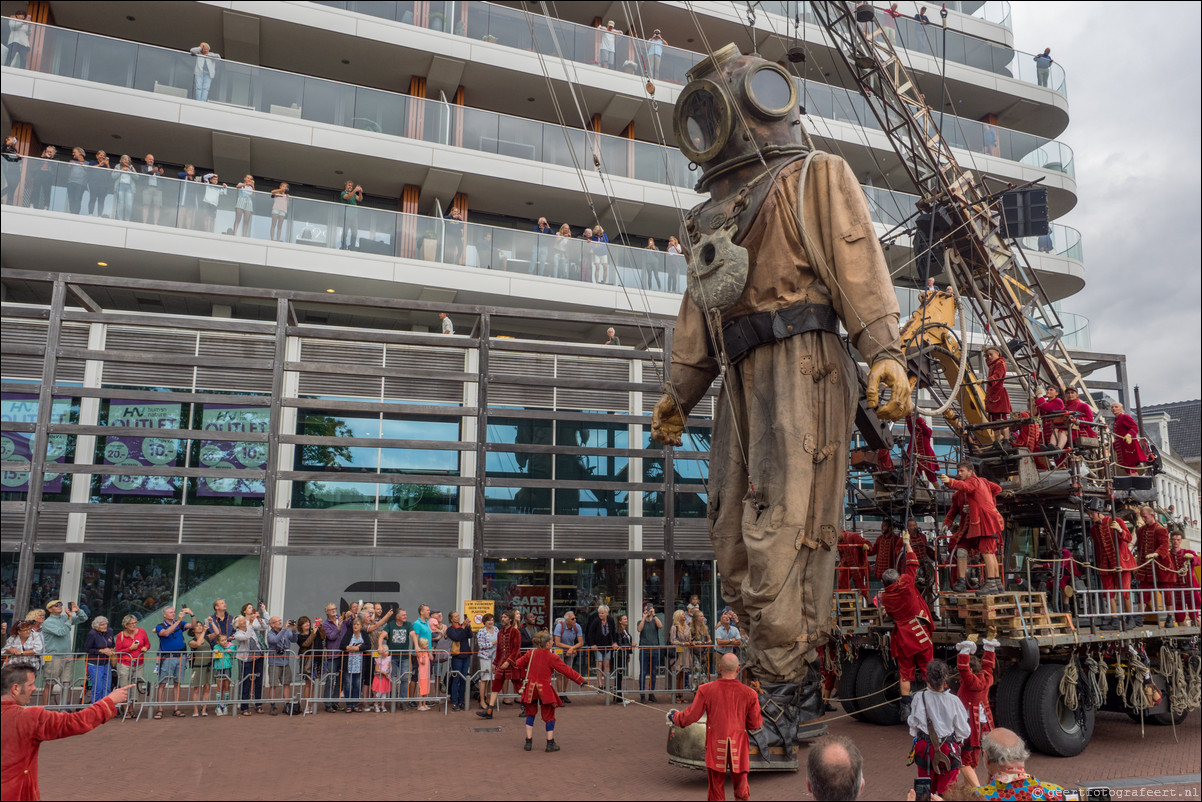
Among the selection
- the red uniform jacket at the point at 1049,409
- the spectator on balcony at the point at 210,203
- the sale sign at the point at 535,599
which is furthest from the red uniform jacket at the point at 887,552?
the spectator on balcony at the point at 210,203

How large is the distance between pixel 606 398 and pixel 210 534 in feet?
25.1

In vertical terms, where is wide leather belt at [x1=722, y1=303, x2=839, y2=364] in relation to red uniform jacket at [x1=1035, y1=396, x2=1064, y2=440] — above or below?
above

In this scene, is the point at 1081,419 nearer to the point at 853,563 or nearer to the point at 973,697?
the point at 853,563

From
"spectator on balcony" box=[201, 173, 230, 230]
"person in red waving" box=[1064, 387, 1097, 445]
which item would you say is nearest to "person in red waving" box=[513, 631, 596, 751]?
"person in red waving" box=[1064, 387, 1097, 445]

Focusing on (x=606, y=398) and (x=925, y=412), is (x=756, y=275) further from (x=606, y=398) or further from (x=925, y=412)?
(x=606, y=398)

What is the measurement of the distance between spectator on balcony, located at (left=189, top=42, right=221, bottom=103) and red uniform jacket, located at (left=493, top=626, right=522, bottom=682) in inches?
531

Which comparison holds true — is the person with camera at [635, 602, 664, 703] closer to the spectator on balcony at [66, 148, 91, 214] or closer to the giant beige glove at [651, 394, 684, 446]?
the giant beige glove at [651, 394, 684, 446]

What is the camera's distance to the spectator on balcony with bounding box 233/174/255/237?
1812 cm

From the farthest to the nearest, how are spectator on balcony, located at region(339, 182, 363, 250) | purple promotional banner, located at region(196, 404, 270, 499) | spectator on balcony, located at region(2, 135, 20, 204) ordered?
spectator on balcony, located at region(339, 182, 363, 250) < spectator on balcony, located at region(2, 135, 20, 204) < purple promotional banner, located at region(196, 404, 270, 499)

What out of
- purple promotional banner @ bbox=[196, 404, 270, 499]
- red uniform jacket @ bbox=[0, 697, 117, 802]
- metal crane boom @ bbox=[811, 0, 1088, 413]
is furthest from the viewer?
purple promotional banner @ bbox=[196, 404, 270, 499]

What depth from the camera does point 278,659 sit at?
1314 centimetres

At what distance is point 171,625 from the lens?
510 inches

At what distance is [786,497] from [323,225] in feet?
45.1

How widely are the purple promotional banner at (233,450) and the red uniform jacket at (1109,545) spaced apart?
1313 centimetres
